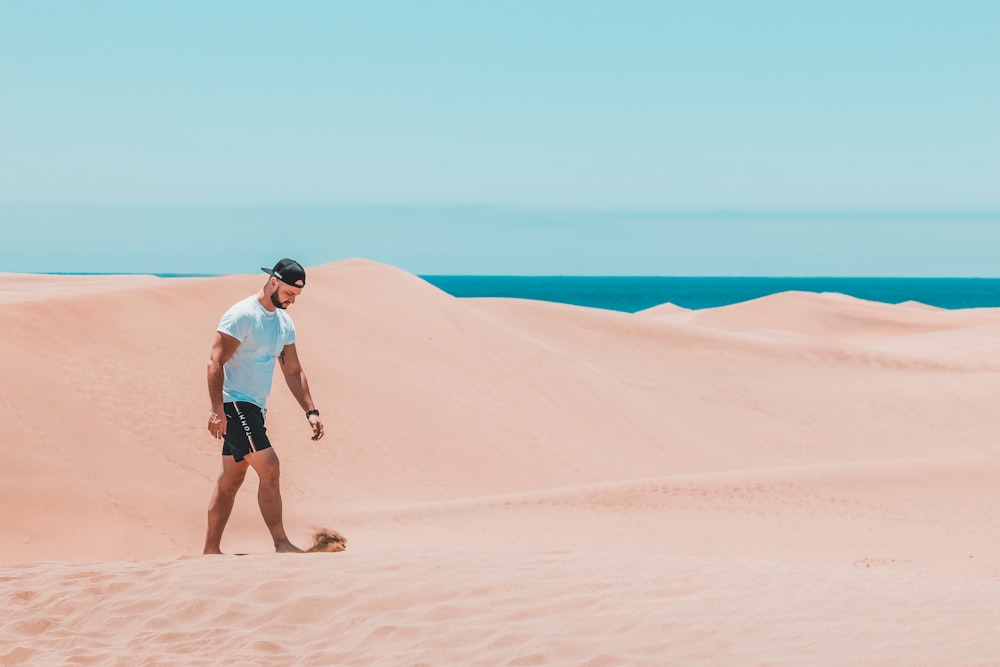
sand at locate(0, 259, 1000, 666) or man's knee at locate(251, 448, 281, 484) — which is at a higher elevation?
man's knee at locate(251, 448, 281, 484)

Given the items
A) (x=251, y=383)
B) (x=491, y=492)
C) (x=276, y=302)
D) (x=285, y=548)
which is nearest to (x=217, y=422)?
(x=251, y=383)

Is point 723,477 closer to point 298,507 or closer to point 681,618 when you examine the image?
point 298,507

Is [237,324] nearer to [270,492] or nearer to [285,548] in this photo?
[270,492]

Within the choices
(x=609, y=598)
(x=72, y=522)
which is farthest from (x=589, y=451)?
(x=609, y=598)

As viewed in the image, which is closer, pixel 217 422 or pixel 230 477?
pixel 217 422

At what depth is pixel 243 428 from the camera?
628 cm

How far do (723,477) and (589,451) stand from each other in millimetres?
4255

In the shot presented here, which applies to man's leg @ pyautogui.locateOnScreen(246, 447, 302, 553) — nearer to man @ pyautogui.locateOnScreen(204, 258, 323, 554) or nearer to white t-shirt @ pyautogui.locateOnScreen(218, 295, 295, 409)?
man @ pyautogui.locateOnScreen(204, 258, 323, 554)

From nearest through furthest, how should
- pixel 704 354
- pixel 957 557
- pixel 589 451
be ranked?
pixel 957 557 < pixel 589 451 < pixel 704 354

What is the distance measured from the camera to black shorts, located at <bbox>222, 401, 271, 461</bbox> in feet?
20.6

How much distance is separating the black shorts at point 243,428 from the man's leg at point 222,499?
0.15 metres

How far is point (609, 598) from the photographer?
541 centimetres

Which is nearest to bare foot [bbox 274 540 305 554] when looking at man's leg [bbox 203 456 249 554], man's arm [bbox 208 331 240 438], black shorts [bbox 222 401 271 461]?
man's leg [bbox 203 456 249 554]

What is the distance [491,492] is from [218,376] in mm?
7500
